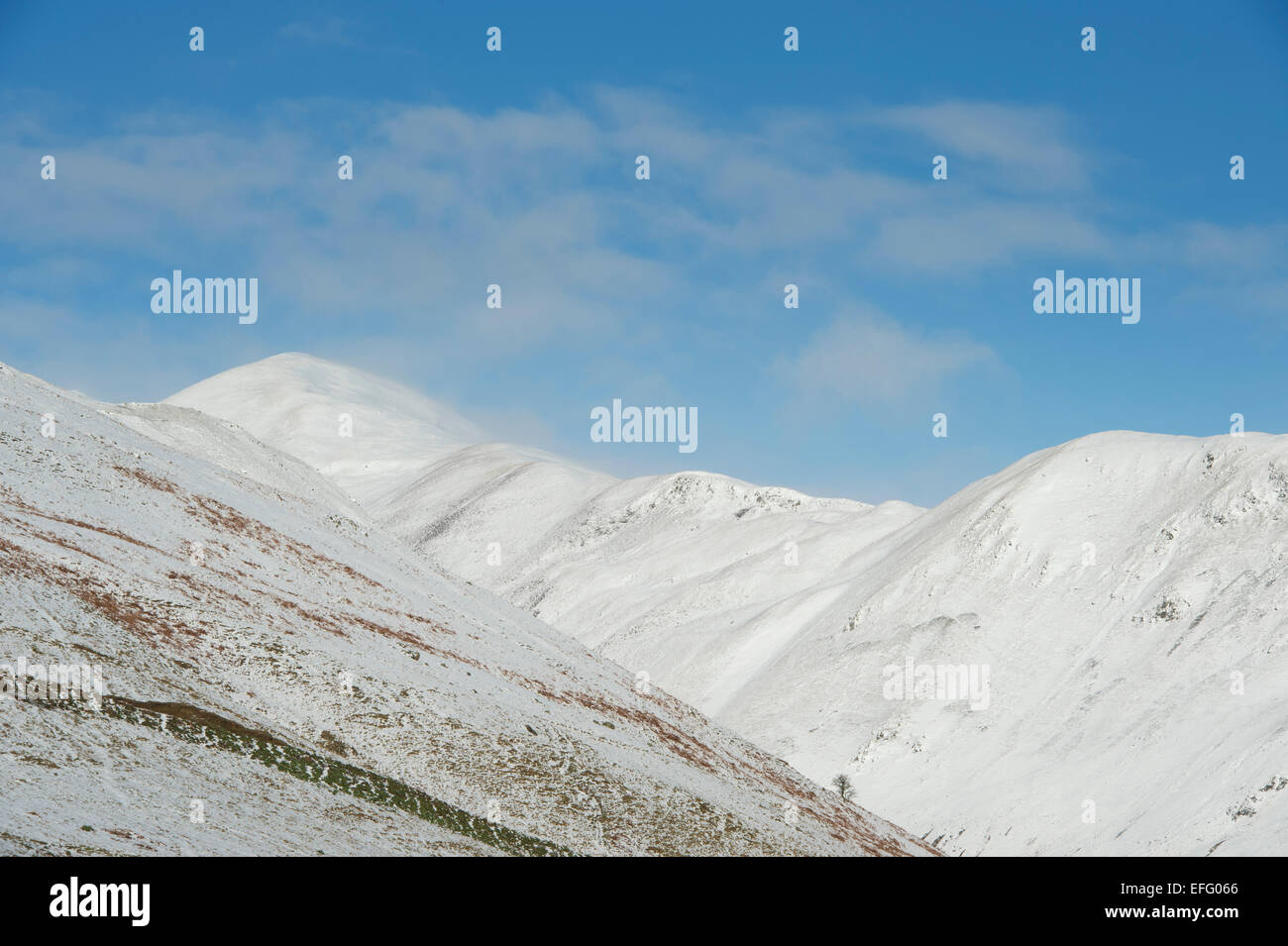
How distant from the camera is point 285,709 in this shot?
39.8 metres

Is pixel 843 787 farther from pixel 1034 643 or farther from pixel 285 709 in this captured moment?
pixel 285 709

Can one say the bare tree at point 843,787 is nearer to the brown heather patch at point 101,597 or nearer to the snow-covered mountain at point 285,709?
the snow-covered mountain at point 285,709

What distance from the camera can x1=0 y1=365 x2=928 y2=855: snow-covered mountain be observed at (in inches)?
1215

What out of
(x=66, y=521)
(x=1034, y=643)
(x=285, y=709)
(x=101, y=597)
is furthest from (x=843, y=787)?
(x=101, y=597)

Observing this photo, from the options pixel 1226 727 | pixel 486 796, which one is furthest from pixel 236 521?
pixel 1226 727

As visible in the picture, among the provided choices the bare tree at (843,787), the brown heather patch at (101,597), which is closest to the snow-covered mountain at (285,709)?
the brown heather patch at (101,597)

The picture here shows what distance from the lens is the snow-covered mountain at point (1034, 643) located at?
256 feet

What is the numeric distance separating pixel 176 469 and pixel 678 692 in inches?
2558

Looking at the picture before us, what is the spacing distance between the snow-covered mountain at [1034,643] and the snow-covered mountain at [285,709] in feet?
72.9

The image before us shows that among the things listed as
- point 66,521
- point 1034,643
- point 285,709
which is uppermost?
point 66,521

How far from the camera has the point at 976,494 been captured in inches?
5300

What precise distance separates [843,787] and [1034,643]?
31478mm

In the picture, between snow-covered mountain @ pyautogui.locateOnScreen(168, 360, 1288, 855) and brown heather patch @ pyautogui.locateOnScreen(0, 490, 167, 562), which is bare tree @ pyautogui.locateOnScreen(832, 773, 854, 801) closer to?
snow-covered mountain @ pyautogui.locateOnScreen(168, 360, 1288, 855)

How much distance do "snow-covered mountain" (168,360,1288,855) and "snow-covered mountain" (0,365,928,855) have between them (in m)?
22.2
